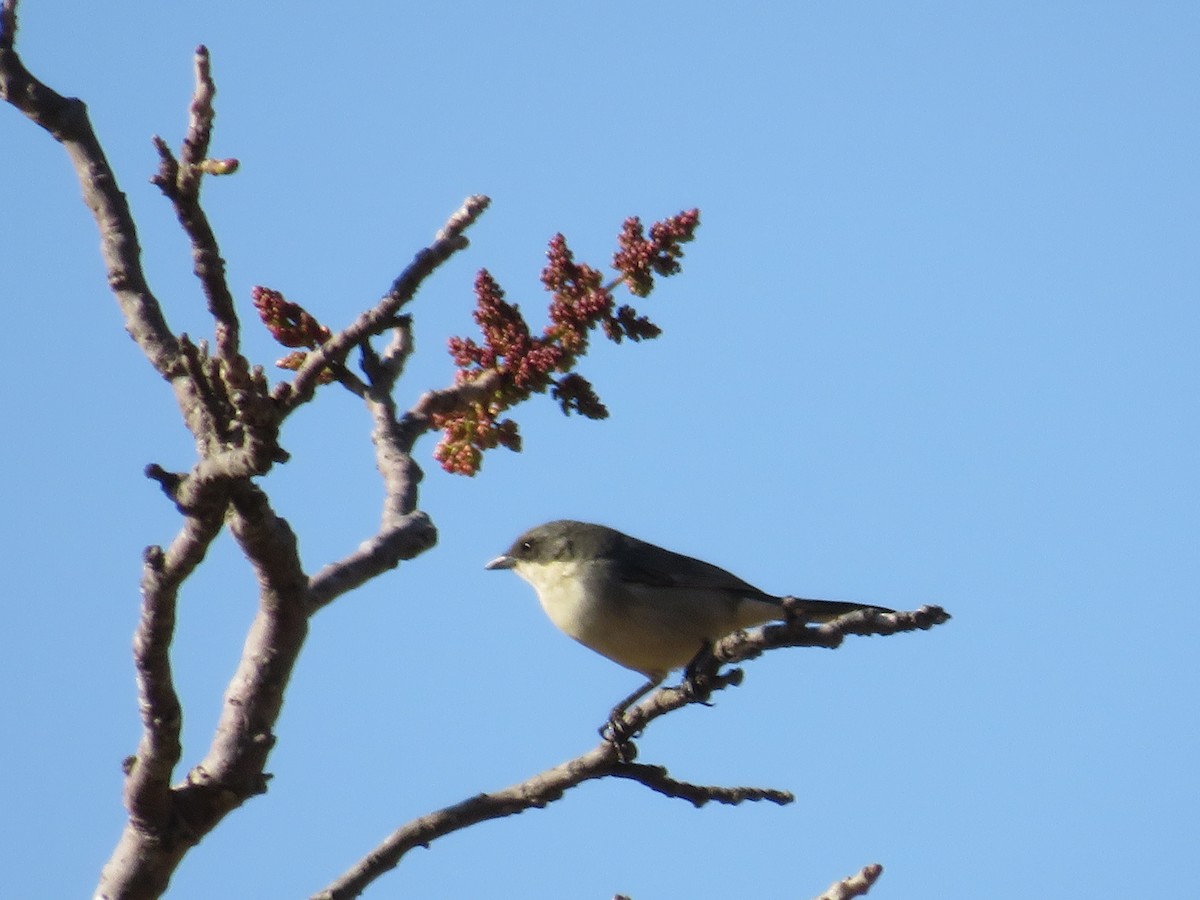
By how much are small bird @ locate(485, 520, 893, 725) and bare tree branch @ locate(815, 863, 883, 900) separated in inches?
110

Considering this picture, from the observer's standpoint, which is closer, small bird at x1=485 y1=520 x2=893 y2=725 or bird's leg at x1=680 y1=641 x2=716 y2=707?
bird's leg at x1=680 y1=641 x2=716 y2=707

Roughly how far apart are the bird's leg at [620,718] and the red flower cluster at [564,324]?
37.3 inches

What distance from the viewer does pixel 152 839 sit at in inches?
148

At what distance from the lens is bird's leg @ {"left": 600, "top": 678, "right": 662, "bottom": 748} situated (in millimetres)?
4102

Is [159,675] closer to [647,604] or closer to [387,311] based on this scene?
[387,311]

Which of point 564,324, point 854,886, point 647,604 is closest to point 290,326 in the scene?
point 564,324

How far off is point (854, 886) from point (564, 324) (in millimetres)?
1812

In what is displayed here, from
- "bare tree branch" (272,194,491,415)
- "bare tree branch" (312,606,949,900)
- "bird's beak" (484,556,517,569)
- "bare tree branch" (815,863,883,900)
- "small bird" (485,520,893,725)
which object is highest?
"bird's beak" (484,556,517,569)

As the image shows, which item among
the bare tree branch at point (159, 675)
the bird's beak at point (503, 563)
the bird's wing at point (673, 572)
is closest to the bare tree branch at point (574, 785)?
the bare tree branch at point (159, 675)

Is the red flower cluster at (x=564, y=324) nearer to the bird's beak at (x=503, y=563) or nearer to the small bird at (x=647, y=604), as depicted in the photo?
the small bird at (x=647, y=604)

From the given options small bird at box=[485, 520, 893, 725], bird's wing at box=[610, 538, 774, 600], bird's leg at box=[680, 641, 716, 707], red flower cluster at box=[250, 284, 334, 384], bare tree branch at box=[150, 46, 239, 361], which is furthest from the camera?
bird's wing at box=[610, 538, 774, 600]

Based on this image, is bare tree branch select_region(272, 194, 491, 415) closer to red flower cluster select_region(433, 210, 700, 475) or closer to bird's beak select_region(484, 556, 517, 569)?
red flower cluster select_region(433, 210, 700, 475)

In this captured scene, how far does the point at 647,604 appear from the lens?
6961mm

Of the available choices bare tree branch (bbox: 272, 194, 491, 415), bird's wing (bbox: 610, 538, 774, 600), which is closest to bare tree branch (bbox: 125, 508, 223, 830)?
bare tree branch (bbox: 272, 194, 491, 415)
